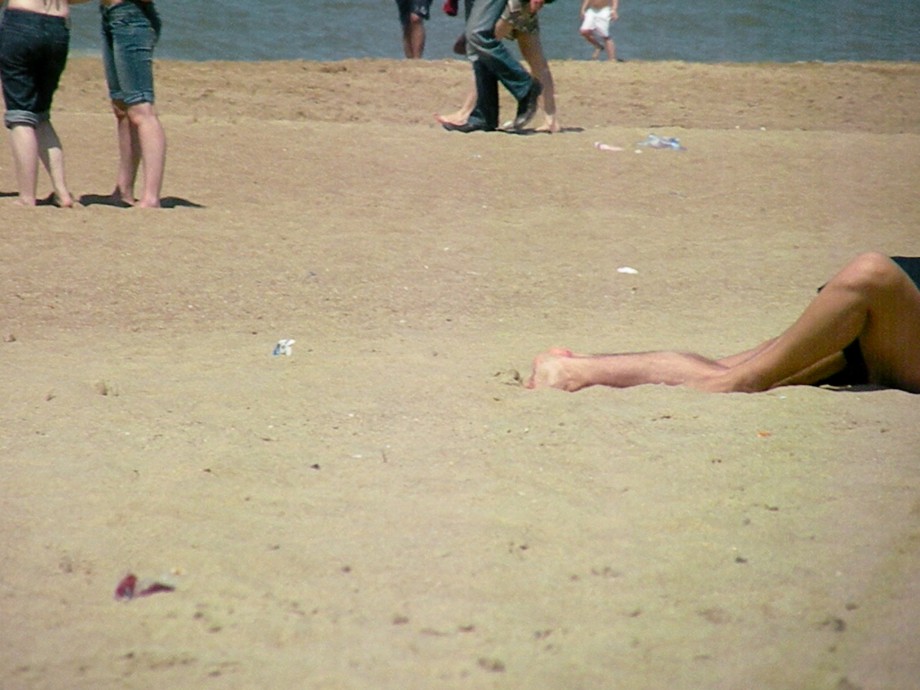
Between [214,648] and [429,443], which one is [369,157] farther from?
[214,648]

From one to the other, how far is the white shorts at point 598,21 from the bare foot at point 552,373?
45.6 ft

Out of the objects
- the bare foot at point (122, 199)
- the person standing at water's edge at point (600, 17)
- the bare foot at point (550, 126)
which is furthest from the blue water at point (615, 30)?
the bare foot at point (122, 199)

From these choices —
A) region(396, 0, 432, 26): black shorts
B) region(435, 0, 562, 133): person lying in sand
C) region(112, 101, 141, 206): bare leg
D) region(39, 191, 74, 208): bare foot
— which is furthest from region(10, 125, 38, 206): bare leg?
region(396, 0, 432, 26): black shorts

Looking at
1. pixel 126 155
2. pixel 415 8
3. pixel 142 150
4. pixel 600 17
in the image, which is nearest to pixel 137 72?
pixel 142 150

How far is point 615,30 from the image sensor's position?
24.1 meters

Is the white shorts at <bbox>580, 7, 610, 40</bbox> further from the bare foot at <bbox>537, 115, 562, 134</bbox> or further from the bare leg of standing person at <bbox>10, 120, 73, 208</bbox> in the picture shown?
the bare leg of standing person at <bbox>10, 120, 73, 208</bbox>

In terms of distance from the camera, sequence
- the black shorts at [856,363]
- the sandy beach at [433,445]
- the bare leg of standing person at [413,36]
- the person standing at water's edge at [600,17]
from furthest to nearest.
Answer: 1. the person standing at water's edge at [600,17]
2. the bare leg of standing person at [413,36]
3. the black shorts at [856,363]
4. the sandy beach at [433,445]

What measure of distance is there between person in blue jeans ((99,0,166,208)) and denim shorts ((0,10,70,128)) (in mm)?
289

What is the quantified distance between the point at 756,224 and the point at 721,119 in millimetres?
4237

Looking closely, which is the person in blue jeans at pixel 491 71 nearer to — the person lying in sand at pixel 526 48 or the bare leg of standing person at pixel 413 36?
the person lying in sand at pixel 526 48

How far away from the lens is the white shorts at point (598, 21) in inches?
702

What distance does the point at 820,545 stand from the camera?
323 cm

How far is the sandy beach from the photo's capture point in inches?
108

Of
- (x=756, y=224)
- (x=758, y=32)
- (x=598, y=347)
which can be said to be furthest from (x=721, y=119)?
(x=758, y=32)
